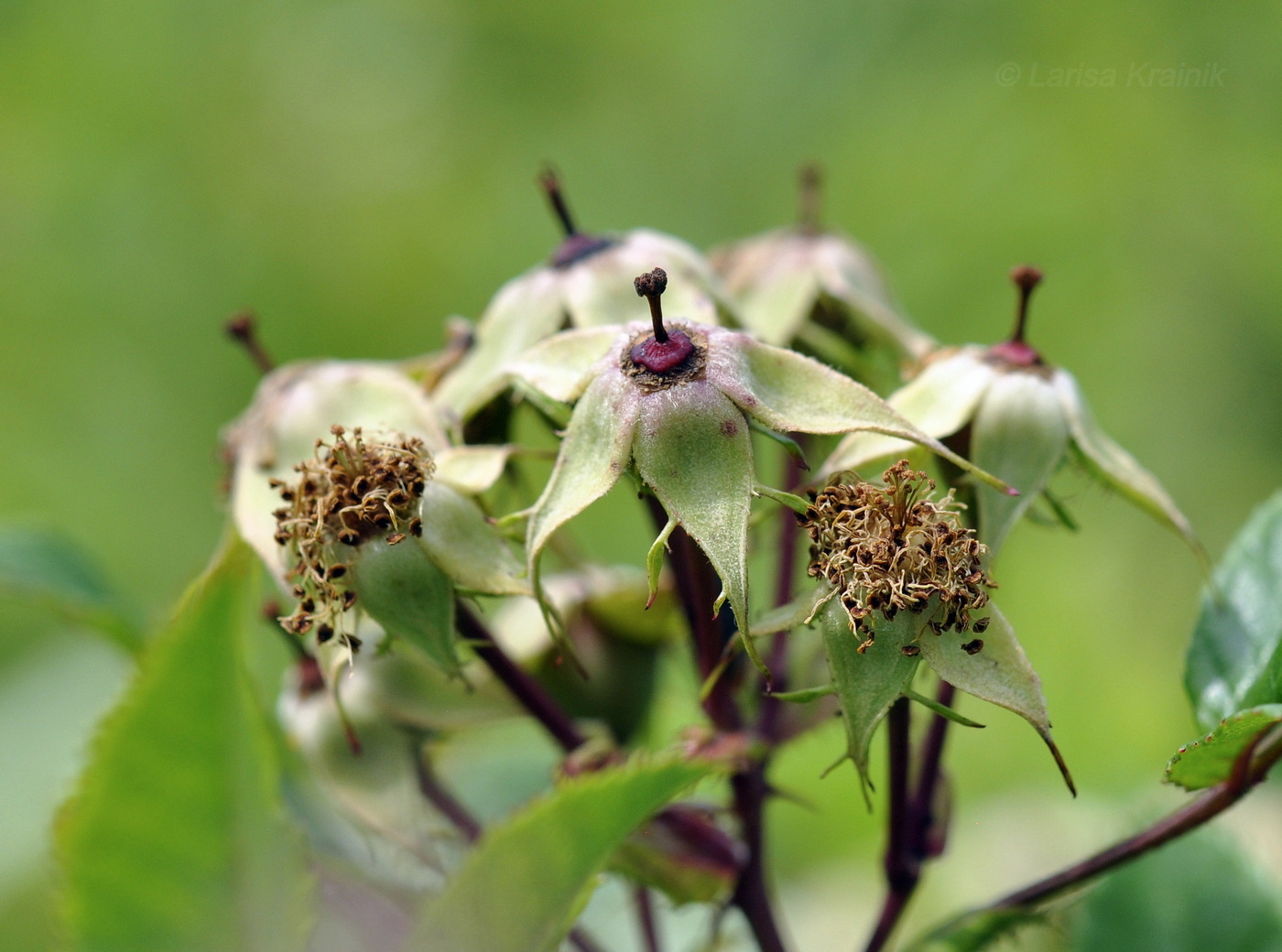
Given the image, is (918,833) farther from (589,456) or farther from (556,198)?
(556,198)

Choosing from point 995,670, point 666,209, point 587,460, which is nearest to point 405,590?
point 587,460

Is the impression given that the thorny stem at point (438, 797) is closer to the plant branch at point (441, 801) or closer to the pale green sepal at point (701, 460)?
the plant branch at point (441, 801)

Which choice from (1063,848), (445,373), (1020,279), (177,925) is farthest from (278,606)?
(1063,848)

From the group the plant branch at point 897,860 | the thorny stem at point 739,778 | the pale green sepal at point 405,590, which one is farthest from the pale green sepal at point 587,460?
the plant branch at point 897,860

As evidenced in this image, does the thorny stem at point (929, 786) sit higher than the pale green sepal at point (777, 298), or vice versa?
the pale green sepal at point (777, 298)

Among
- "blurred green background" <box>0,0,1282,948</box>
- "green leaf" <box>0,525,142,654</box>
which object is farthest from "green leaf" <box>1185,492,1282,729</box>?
"blurred green background" <box>0,0,1282,948</box>

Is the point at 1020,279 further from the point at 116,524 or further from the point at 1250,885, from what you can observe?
the point at 116,524
